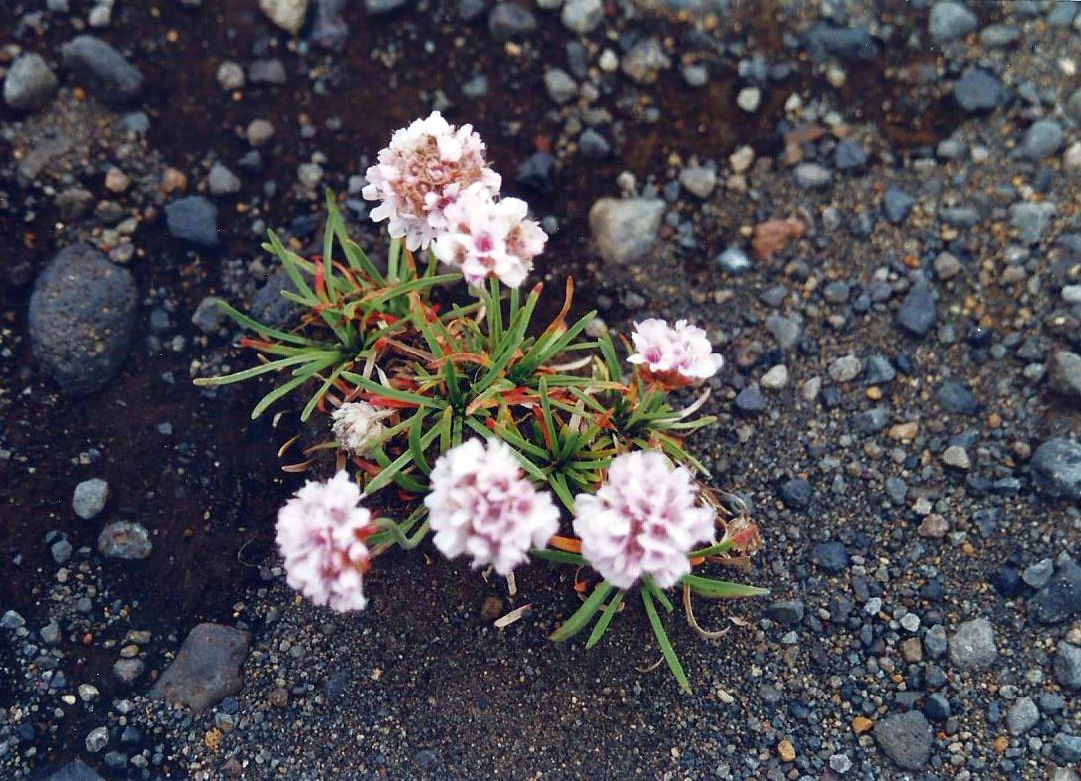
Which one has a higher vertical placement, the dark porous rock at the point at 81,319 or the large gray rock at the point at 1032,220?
the large gray rock at the point at 1032,220

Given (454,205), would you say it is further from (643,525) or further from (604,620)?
(604,620)

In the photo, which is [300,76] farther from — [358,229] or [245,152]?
[358,229]

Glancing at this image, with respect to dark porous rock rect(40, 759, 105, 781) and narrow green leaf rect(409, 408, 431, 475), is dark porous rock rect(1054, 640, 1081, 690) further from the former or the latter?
dark porous rock rect(40, 759, 105, 781)

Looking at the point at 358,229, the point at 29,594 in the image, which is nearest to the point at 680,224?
the point at 358,229

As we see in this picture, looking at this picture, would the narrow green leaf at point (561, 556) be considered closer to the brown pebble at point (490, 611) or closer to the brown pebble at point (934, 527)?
the brown pebble at point (490, 611)

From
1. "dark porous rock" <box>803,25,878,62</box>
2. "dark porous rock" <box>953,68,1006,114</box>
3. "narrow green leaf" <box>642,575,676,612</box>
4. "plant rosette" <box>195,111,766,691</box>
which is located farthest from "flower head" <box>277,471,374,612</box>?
"dark porous rock" <box>953,68,1006,114</box>

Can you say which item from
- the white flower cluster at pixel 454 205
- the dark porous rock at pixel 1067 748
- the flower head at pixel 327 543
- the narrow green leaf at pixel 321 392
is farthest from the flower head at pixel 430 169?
the dark porous rock at pixel 1067 748

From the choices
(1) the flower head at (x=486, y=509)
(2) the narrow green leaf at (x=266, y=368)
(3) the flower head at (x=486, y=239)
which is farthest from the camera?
(2) the narrow green leaf at (x=266, y=368)
